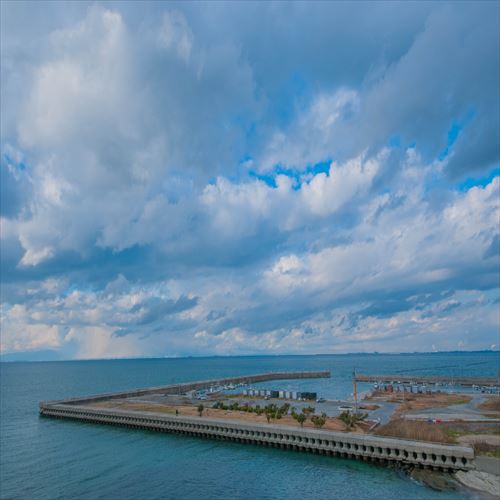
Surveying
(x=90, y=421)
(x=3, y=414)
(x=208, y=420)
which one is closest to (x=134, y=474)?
(x=208, y=420)

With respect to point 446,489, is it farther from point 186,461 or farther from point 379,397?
point 379,397

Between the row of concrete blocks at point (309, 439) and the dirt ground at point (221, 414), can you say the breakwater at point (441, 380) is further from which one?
the row of concrete blocks at point (309, 439)

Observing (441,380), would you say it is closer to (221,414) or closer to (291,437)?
(221,414)

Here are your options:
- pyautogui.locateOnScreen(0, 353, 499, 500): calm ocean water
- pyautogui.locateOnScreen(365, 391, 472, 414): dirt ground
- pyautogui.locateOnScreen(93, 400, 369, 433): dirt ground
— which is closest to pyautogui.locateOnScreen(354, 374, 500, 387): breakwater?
pyautogui.locateOnScreen(365, 391, 472, 414): dirt ground

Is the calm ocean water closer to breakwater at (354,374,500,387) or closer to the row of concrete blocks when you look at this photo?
the row of concrete blocks

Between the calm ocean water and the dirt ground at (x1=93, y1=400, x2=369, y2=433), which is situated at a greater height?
the dirt ground at (x1=93, y1=400, x2=369, y2=433)

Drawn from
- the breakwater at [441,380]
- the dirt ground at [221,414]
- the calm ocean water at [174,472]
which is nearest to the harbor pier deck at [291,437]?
the calm ocean water at [174,472]
